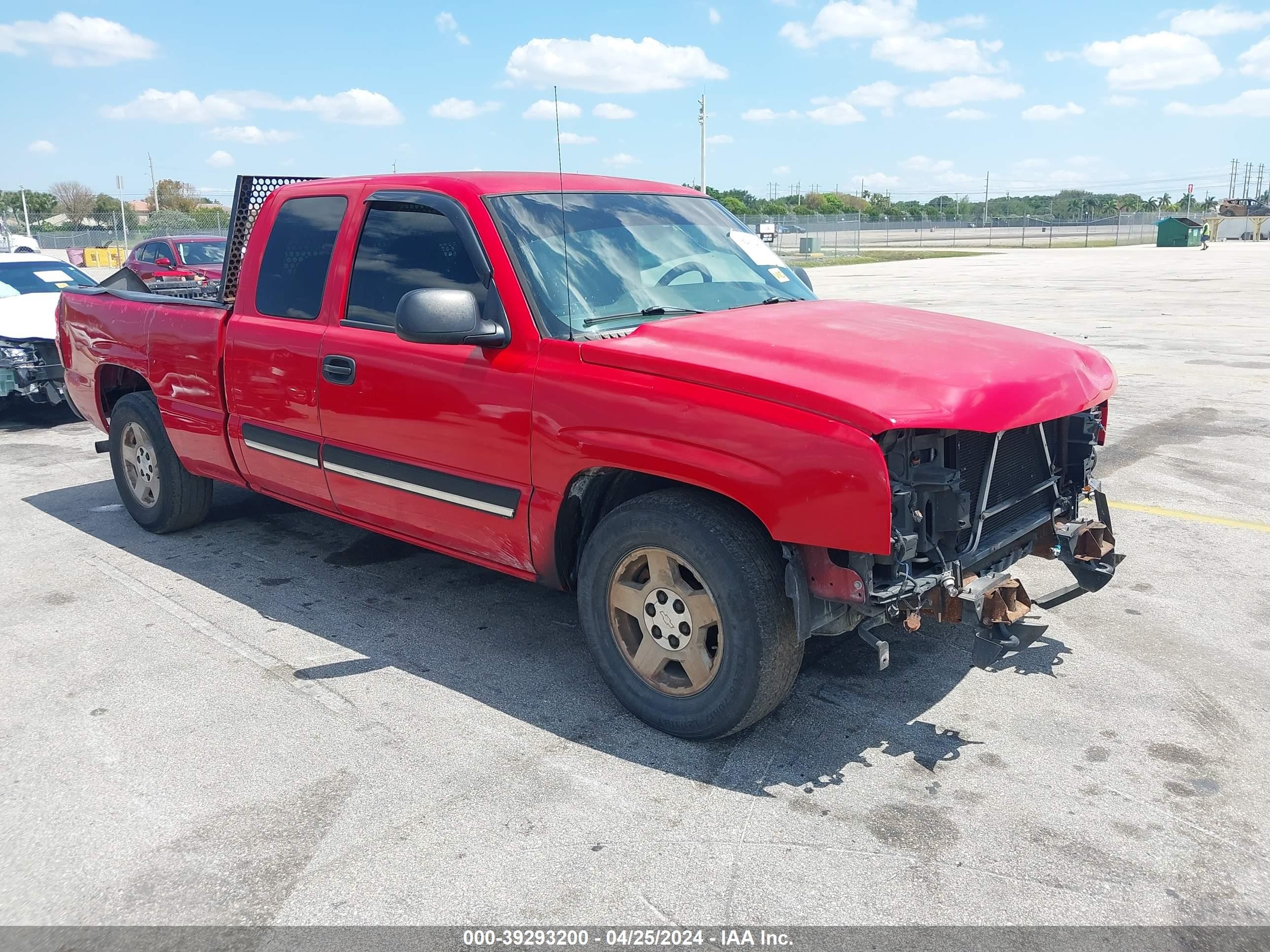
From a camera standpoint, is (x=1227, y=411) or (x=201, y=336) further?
(x=1227, y=411)

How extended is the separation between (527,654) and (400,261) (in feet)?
5.83

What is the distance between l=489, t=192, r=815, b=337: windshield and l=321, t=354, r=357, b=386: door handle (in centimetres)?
95

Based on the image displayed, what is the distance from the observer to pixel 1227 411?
9.02m

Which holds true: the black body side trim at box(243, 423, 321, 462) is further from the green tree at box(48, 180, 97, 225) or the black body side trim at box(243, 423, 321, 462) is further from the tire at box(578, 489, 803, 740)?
the green tree at box(48, 180, 97, 225)

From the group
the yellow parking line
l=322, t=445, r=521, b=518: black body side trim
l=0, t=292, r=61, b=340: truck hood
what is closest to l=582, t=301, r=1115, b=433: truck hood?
l=322, t=445, r=521, b=518: black body side trim

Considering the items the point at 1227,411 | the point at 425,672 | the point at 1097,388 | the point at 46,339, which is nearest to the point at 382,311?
the point at 425,672

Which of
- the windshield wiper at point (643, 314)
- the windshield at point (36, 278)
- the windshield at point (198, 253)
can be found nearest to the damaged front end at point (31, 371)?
the windshield at point (36, 278)

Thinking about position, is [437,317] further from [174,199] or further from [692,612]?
[174,199]

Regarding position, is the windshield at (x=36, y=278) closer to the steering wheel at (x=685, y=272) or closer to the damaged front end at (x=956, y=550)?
the steering wheel at (x=685, y=272)

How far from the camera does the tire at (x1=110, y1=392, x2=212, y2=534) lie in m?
5.83

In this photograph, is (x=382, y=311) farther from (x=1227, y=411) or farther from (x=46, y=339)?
(x=1227, y=411)

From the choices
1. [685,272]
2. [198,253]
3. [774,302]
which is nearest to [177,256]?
[198,253]

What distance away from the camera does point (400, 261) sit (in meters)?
4.28

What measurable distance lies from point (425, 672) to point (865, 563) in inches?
78.1
